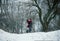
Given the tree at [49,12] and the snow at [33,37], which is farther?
the tree at [49,12]

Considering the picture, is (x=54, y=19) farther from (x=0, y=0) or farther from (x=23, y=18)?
(x=0, y=0)

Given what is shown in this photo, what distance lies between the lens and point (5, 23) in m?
19.4

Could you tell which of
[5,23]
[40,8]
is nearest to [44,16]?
[40,8]

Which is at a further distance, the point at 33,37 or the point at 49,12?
the point at 49,12

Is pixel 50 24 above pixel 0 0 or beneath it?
beneath

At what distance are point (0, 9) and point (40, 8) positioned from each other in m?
4.28

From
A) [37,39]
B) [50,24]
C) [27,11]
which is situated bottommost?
[50,24]

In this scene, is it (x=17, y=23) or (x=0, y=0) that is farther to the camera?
(x=0, y=0)

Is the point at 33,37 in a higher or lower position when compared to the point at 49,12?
higher

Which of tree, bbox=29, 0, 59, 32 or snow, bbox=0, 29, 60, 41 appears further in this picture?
tree, bbox=29, 0, 59, 32

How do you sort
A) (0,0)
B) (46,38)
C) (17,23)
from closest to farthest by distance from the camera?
1. (46,38)
2. (17,23)
3. (0,0)

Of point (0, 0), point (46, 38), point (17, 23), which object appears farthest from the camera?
point (0, 0)

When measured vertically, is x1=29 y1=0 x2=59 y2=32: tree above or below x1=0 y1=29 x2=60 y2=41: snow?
below

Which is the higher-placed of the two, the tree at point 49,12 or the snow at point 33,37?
the snow at point 33,37
